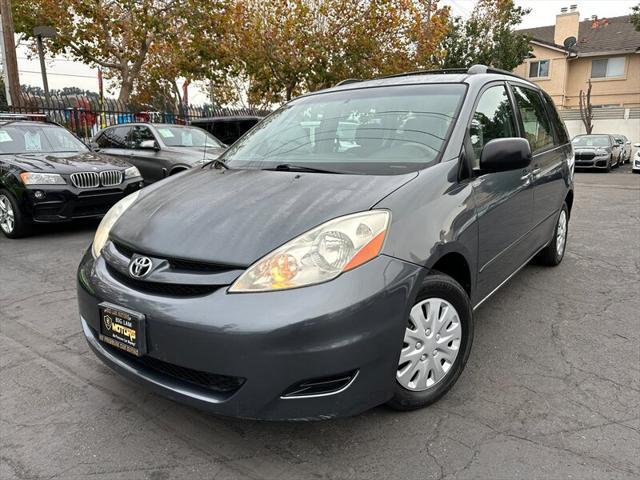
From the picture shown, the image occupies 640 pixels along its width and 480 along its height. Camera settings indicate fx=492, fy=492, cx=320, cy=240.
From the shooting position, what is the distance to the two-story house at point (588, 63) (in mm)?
30781

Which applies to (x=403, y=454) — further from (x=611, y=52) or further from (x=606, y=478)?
(x=611, y=52)

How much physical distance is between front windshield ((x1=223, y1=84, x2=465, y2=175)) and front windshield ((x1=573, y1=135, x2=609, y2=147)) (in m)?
17.7

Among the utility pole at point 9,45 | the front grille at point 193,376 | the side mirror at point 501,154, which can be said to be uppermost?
the utility pole at point 9,45

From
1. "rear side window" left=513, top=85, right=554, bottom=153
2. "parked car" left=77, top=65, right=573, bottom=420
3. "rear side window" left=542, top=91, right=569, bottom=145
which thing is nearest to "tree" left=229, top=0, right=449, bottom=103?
"rear side window" left=542, top=91, right=569, bottom=145

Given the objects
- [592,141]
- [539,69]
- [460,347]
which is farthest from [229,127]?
[539,69]

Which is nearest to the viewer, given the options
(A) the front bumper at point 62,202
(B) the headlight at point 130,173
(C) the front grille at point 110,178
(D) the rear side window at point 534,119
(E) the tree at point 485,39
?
(D) the rear side window at point 534,119

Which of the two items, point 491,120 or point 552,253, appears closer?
point 491,120

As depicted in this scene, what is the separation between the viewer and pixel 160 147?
8.77 m

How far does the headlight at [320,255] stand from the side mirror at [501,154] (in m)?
0.89

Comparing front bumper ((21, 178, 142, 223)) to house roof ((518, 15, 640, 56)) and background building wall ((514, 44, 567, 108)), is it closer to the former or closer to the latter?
house roof ((518, 15, 640, 56))

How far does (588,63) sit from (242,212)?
36386 millimetres

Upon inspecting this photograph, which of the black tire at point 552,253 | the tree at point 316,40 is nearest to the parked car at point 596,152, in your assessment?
the tree at point 316,40

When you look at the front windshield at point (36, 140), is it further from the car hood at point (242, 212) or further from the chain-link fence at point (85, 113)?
the car hood at point (242, 212)

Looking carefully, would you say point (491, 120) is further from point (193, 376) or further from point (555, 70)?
point (555, 70)
